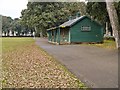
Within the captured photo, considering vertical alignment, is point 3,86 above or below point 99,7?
below

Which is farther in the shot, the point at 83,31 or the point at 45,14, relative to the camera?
the point at 45,14

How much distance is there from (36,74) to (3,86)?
191 cm

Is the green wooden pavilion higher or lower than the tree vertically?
lower

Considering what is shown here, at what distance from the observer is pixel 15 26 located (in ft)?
308

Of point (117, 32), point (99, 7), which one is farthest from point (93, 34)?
point (117, 32)

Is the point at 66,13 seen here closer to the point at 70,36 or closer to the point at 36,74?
the point at 70,36

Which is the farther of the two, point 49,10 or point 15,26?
point 15,26

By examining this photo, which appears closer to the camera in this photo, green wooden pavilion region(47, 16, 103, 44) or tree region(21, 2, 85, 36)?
green wooden pavilion region(47, 16, 103, 44)

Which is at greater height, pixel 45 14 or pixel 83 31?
pixel 45 14

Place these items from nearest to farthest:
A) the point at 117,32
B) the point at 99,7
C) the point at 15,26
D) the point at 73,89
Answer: the point at 73,89
the point at 117,32
the point at 99,7
the point at 15,26

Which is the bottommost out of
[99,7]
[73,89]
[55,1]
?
[73,89]

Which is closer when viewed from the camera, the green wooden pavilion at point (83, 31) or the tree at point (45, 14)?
the green wooden pavilion at point (83, 31)

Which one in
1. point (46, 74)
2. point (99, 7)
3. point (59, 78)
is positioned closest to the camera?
point (59, 78)

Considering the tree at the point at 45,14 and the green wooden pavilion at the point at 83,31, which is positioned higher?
the tree at the point at 45,14
